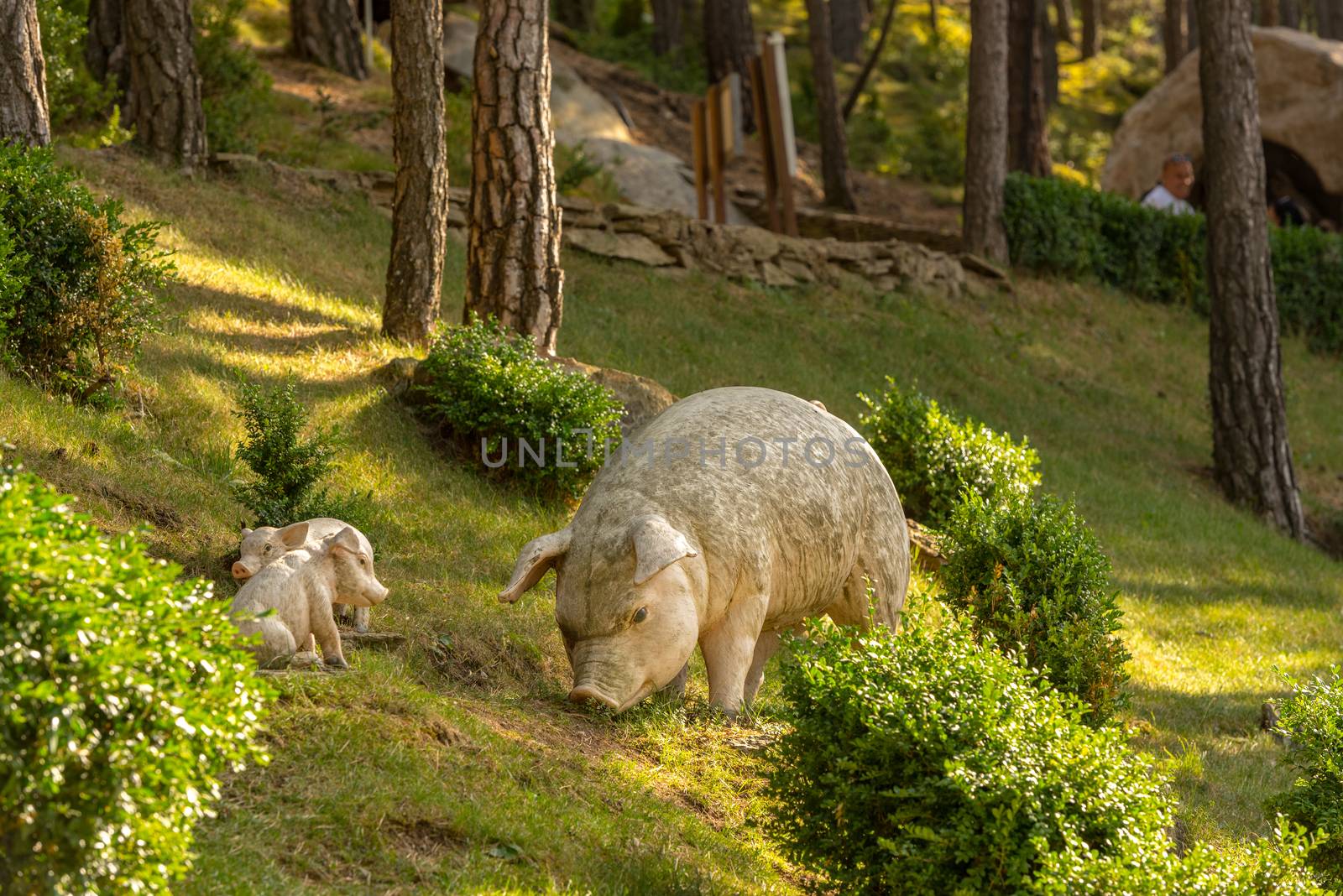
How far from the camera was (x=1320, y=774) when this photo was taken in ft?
23.3

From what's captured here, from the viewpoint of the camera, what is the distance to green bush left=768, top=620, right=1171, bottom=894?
209 inches

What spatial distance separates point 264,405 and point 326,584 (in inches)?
78.0

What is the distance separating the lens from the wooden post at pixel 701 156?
64.7 ft

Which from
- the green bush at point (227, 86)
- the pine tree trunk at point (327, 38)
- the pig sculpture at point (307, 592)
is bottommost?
the pig sculpture at point (307, 592)

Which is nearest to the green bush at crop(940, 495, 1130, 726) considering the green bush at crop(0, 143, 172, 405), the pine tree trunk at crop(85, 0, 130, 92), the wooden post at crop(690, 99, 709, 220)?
the green bush at crop(0, 143, 172, 405)

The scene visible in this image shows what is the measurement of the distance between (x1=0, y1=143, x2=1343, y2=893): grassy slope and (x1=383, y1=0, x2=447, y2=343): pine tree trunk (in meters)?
0.84

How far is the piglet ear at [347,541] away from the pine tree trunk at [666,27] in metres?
28.2

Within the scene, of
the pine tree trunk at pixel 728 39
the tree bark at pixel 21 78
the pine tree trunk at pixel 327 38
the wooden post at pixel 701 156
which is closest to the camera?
the tree bark at pixel 21 78

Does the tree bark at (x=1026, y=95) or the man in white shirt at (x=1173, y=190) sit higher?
the tree bark at (x=1026, y=95)

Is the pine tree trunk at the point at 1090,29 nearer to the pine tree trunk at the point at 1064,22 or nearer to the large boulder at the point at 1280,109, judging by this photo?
the pine tree trunk at the point at 1064,22

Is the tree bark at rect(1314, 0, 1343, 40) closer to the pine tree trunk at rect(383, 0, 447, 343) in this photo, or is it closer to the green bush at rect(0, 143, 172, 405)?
the pine tree trunk at rect(383, 0, 447, 343)

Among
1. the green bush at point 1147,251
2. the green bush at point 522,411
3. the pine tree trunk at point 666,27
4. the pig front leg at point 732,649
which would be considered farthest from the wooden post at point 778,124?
the pine tree trunk at point 666,27

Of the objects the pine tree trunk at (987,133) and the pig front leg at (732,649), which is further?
the pine tree trunk at (987,133)

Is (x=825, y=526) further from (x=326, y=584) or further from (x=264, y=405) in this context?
(x=264, y=405)
